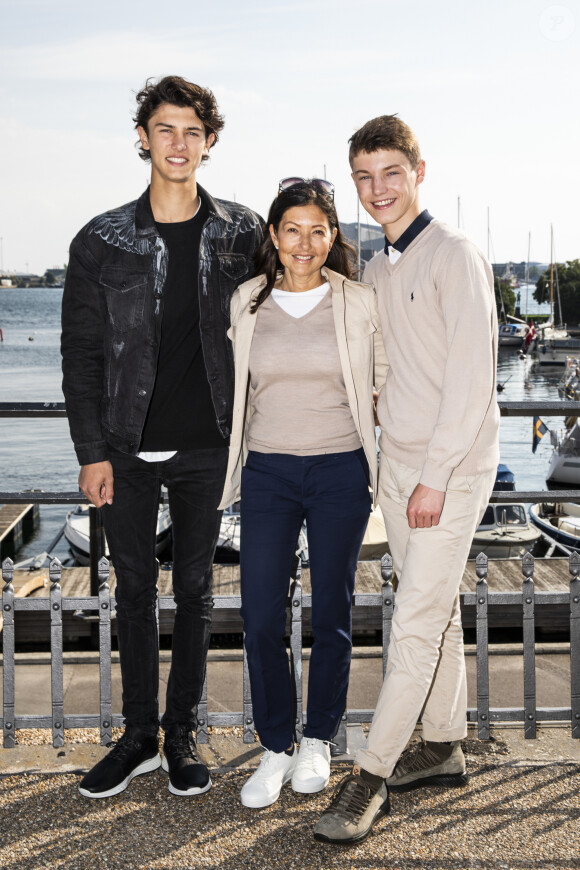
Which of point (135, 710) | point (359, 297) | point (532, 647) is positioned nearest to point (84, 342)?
point (359, 297)

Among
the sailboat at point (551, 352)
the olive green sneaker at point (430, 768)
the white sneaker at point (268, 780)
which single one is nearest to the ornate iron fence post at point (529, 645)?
the olive green sneaker at point (430, 768)

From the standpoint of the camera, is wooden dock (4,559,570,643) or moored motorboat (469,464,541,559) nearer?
wooden dock (4,559,570,643)

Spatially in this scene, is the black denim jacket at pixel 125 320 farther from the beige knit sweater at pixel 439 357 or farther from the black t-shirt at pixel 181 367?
the beige knit sweater at pixel 439 357

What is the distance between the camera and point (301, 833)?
3.11 m

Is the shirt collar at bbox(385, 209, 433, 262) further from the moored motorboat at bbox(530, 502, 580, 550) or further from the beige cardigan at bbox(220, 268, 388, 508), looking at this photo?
the moored motorboat at bbox(530, 502, 580, 550)

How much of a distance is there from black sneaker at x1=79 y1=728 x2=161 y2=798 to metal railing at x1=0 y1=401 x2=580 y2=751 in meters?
0.24

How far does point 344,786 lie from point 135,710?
0.93 metres

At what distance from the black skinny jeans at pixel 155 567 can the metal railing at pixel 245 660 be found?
5.9 inches

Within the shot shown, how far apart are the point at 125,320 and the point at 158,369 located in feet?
0.75

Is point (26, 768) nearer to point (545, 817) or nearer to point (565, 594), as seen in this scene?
point (545, 817)

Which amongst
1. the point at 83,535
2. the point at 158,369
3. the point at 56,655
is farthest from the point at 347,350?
the point at 83,535

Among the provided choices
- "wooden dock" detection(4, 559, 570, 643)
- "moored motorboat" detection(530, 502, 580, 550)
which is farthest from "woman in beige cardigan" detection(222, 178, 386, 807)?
"moored motorboat" detection(530, 502, 580, 550)

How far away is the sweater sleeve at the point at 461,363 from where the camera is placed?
3.03 metres

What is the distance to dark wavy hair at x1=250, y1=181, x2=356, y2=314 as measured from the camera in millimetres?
3293
